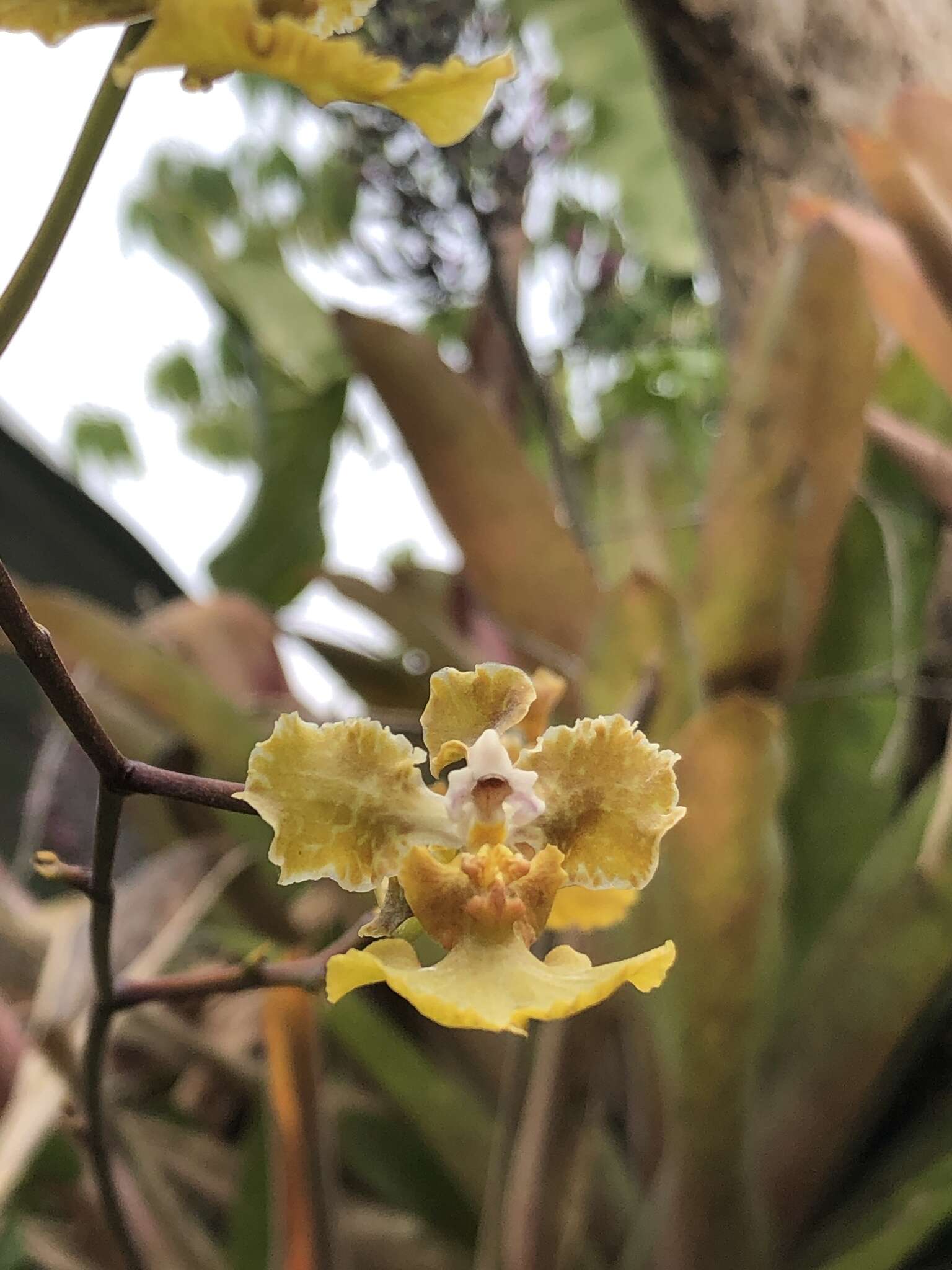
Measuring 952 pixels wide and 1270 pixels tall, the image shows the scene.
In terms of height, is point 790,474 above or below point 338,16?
below

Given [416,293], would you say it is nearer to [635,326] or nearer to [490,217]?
[490,217]

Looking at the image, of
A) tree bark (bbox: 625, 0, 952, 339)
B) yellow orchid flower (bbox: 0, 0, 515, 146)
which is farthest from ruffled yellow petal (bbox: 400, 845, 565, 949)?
tree bark (bbox: 625, 0, 952, 339)

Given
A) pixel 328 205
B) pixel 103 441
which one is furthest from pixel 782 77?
pixel 103 441

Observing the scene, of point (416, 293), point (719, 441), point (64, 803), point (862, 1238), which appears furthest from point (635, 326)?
point (862, 1238)

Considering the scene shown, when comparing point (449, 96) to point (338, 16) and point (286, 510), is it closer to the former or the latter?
point (338, 16)

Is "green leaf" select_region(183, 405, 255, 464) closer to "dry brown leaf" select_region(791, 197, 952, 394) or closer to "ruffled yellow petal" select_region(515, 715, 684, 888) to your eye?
→ "dry brown leaf" select_region(791, 197, 952, 394)

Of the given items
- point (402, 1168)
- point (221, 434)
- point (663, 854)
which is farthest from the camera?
point (221, 434)

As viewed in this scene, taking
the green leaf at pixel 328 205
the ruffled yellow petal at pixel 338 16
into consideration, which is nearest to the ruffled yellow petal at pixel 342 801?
the ruffled yellow petal at pixel 338 16

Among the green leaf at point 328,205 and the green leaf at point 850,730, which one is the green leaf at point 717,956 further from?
the green leaf at point 328,205
